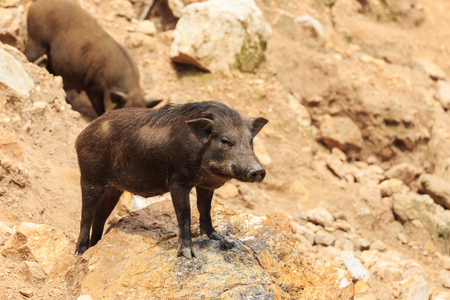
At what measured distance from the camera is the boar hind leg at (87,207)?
18.9 ft

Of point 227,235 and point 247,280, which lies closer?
point 247,280

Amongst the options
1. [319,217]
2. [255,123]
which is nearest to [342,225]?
[319,217]

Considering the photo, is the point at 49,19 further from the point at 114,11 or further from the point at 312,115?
the point at 312,115

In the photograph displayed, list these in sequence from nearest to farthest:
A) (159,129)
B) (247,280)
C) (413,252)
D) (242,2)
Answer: (247,280) < (159,129) < (413,252) < (242,2)

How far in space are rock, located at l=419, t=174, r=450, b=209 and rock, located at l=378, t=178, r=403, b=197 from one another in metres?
0.45

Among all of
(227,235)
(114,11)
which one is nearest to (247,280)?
(227,235)

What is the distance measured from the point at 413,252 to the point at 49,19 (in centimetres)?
804

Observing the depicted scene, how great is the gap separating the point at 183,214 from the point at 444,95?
41.8 feet

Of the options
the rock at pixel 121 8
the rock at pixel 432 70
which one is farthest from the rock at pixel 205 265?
the rock at pixel 432 70

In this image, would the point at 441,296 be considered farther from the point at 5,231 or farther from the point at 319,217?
the point at 5,231

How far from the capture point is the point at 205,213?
213 inches

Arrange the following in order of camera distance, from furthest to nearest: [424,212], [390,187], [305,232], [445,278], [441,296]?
[390,187] → [424,212] → [305,232] → [445,278] → [441,296]

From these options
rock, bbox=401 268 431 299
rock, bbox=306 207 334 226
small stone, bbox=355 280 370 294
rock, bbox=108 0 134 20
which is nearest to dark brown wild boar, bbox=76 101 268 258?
small stone, bbox=355 280 370 294

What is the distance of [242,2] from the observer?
12312 mm
